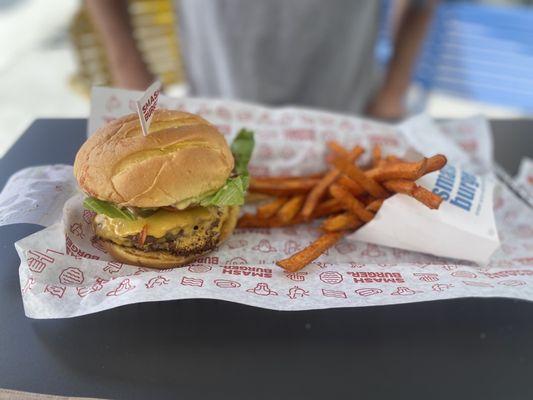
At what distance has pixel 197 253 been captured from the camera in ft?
4.74

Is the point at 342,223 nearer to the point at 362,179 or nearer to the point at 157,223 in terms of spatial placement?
the point at 362,179

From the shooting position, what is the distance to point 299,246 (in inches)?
64.0

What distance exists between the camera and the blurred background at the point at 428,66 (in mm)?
4227

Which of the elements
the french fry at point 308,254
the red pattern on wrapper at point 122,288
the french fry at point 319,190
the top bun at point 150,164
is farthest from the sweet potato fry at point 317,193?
the red pattern on wrapper at point 122,288

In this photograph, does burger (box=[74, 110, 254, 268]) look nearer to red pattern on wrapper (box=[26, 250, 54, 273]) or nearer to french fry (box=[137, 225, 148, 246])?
french fry (box=[137, 225, 148, 246])

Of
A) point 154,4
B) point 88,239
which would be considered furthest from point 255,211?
point 154,4

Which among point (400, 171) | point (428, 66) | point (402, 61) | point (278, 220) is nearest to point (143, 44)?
point (402, 61)

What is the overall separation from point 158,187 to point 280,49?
1334 millimetres

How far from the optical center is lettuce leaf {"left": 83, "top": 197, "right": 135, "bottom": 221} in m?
1.36

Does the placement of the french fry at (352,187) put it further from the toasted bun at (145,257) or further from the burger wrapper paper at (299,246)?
the toasted bun at (145,257)

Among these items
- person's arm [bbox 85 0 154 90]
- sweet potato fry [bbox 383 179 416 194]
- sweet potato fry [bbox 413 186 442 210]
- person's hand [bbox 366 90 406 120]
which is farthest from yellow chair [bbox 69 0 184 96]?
sweet potato fry [bbox 413 186 442 210]

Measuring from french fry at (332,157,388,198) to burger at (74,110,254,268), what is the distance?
15.2 inches

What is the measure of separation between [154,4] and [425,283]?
3.87 metres

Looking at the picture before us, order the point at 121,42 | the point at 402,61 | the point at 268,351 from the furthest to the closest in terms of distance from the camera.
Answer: the point at 402,61, the point at 121,42, the point at 268,351
